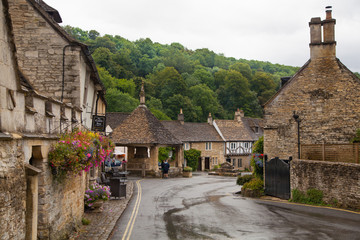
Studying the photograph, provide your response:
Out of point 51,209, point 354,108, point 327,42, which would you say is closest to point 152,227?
point 51,209

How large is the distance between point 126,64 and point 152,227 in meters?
79.3

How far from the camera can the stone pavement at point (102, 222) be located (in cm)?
1070

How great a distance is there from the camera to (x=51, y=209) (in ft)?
28.2

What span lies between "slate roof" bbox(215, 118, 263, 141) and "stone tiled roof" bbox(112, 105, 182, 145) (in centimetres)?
2418

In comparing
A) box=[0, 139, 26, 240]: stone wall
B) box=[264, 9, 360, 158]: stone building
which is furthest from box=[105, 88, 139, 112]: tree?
box=[0, 139, 26, 240]: stone wall

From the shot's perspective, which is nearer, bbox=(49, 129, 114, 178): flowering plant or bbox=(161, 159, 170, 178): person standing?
bbox=(49, 129, 114, 178): flowering plant

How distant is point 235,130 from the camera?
6122 centimetres

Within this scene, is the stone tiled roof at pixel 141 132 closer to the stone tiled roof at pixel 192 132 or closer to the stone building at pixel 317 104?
the stone building at pixel 317 104

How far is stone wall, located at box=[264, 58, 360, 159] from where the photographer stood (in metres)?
21.4

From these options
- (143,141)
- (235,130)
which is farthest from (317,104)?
(235,130)

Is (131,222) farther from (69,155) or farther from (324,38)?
(324,38)

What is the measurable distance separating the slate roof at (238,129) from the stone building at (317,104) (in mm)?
35030

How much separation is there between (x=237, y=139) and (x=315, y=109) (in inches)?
1478

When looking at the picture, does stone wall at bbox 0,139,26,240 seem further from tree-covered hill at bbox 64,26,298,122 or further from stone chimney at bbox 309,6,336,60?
tree-covered hill at bbox 64,26,298,122
